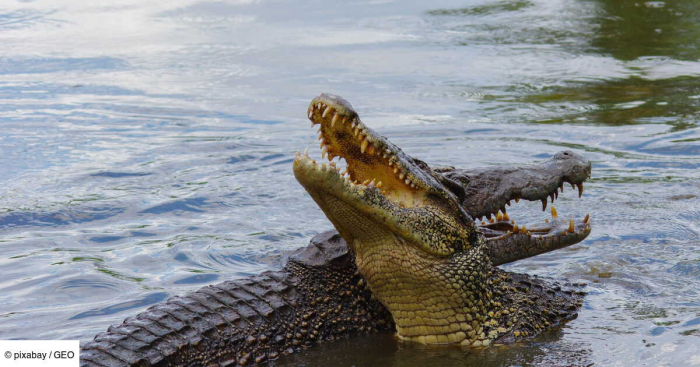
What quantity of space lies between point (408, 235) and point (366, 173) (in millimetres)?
442

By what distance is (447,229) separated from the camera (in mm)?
4180

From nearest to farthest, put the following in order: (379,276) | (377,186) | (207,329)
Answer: (377,186) → (207,329) → (379,276)

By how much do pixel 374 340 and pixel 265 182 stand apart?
3.52 metres

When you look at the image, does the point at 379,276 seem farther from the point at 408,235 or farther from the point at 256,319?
the point at 256,319

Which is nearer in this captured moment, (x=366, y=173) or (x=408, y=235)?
(x=408, y=235)

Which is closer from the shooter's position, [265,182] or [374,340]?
[374,340]

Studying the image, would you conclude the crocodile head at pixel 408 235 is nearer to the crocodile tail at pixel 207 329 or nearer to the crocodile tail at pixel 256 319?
the crocodile tail at pixel 256 319

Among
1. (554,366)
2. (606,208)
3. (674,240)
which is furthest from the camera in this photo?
(606,208)

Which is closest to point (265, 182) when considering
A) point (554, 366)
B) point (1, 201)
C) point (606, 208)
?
point (1, 201)

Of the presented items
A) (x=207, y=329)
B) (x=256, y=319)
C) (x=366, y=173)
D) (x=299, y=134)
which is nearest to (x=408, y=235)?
(x=366, y=173)

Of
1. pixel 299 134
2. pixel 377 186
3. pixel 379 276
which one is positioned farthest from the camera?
pixel 299 134

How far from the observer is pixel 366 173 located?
13.9 feet

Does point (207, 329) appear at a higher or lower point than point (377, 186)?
lower

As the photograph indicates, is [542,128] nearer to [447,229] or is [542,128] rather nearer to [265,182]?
[265,182]
